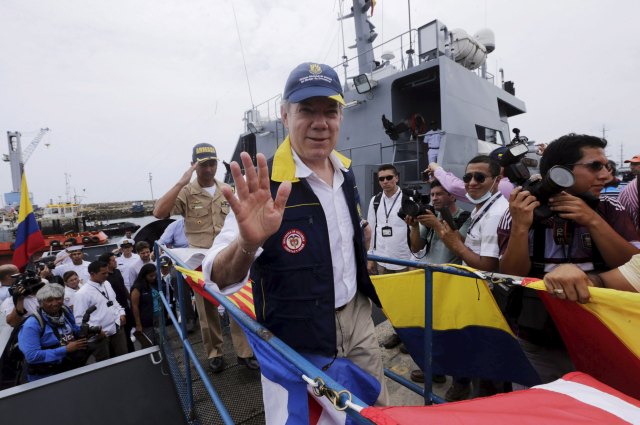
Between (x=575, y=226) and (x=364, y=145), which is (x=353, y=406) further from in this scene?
(x=364, y=145)

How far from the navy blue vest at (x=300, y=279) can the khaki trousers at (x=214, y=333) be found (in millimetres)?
2080

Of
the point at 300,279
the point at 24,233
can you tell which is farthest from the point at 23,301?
the point at 300,279

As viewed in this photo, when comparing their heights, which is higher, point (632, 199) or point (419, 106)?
point (419, 106)

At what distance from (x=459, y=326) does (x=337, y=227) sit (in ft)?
3.67

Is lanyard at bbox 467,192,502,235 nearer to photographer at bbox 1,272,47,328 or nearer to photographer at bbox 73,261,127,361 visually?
photographer at bbox 73,261,127,361

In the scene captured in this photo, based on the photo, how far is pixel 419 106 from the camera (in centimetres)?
Result: 932

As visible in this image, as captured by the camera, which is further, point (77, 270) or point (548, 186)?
point (77, 270)

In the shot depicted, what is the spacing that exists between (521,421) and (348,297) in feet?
2.49

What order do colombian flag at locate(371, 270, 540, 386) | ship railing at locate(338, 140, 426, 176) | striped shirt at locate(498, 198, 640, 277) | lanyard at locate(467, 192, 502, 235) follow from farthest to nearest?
ship railing at locate(338, 140, 426, 176), lanyard at locate(467, 192, 502, 235), colombian flag at locate(371, 270, 540, 386), striped shirt at locate(498, 198, 640, 277)

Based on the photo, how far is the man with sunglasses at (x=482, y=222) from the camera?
2.15 meters

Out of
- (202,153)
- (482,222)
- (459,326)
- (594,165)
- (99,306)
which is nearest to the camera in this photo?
(594,165)

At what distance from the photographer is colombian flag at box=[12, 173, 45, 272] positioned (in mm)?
6660

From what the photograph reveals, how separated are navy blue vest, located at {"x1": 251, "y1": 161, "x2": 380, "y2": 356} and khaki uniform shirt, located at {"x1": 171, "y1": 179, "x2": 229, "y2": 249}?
202cm

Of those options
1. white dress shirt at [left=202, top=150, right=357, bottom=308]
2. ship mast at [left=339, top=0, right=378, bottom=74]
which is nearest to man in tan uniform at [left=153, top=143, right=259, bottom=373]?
white dress shirt at [left=202, top=150, right=357, bottom=308]
